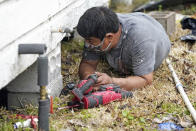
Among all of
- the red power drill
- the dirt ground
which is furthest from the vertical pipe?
the red power drill

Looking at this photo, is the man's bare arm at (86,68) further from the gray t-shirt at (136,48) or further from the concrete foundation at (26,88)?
the concrete foundation at (26,88)

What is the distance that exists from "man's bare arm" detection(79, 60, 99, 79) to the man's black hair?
663 millimetres

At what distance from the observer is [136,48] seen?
4.20m

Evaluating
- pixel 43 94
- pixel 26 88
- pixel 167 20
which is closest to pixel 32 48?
pixel 43 94

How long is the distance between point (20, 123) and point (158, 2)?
228 inches

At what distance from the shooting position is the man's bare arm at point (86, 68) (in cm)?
448

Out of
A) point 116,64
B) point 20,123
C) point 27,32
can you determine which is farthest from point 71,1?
point 20,123

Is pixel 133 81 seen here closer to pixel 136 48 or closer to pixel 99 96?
pixel 136 48

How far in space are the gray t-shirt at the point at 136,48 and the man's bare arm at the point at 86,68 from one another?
0.05m

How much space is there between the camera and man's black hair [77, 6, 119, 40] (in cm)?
381

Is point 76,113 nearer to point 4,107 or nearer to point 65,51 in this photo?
point 4,107

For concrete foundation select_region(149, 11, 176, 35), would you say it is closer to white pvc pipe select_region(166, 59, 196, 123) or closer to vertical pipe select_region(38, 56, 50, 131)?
white pvc pipe select_region(166, 59, 196, 123)

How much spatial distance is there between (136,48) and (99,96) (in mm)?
749

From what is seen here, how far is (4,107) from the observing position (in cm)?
397
